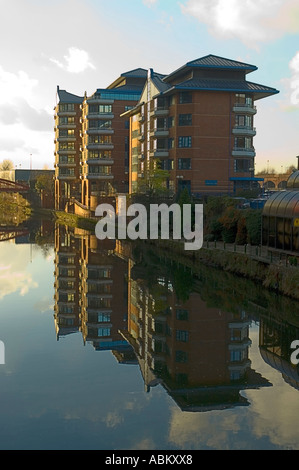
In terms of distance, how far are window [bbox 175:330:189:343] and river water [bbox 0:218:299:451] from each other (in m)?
0.05

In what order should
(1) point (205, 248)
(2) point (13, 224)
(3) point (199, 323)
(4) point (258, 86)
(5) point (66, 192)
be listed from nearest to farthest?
(3) point (199, 323), (1) point (205, 248), (4) point (258, 86), (2) point (13, 224), (5) point (66, 192)

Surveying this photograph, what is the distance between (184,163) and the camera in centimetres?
7669

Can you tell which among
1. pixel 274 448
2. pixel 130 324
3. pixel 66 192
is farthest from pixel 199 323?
pixel 66 192

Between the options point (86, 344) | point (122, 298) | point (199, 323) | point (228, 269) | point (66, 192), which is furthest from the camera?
point (66, 192)

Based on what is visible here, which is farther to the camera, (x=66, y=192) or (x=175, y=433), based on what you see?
(x=66, y=192)

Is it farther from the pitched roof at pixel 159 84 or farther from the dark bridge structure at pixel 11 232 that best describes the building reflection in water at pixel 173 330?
the pitched roof at pixel 159 84

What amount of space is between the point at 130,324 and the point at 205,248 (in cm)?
1798

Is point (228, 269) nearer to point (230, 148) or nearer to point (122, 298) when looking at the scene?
point (122, 298)

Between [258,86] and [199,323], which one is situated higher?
[258,86]

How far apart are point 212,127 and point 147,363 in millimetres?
55276

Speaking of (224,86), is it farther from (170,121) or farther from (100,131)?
(100,131)

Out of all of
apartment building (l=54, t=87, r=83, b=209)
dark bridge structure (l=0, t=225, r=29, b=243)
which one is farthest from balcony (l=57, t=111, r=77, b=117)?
dark bridge structure (l=0, t=225, r=29, b=243)

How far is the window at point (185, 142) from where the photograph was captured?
249ft

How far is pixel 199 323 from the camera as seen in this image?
98.9 ft
